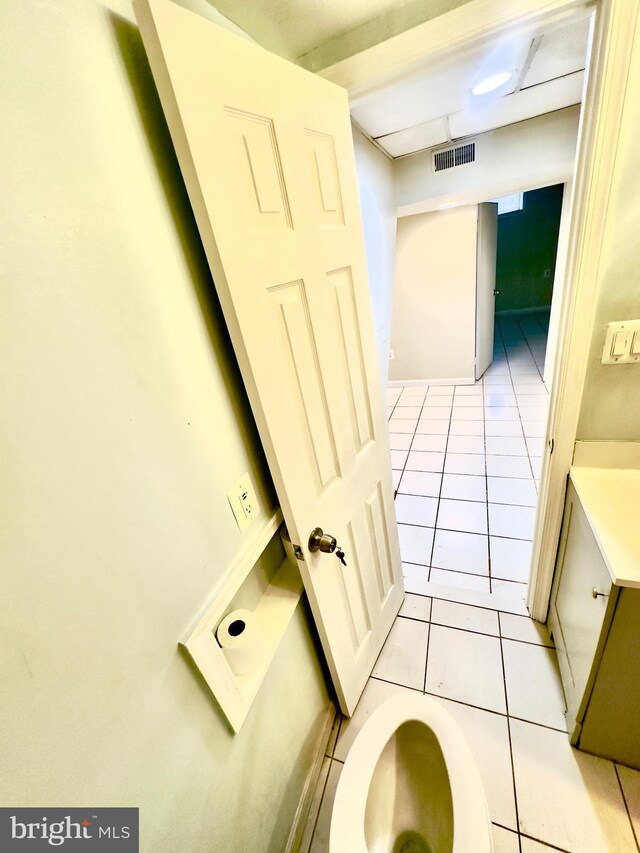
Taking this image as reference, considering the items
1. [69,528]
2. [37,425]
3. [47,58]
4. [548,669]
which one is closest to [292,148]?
[47,58]

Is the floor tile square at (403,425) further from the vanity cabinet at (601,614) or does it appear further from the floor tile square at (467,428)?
the vanity cabinet at (601,614)

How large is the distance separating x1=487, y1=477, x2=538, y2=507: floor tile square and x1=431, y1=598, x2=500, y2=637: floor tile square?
2.74 ft

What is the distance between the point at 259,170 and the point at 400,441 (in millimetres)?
2660

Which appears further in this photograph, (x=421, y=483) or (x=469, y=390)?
(x=469, y=390)

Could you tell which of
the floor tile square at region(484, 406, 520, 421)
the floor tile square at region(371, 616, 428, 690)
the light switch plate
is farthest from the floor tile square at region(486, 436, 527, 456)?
the light switch plate

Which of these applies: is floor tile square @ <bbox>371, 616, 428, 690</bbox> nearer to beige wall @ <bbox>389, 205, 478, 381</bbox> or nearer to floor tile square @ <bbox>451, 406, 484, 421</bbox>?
floor tile square @ <bbox>451, 406, 484, 421</bbox>

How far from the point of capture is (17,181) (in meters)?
0.41

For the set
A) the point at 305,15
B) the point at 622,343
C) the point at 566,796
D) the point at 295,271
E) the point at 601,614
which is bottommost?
the point at 566,796

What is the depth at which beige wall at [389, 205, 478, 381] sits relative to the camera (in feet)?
11.2

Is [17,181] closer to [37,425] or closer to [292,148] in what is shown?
[37,425]

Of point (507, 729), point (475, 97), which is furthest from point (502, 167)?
point (507, 729)

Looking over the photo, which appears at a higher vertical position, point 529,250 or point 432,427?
point 529,250

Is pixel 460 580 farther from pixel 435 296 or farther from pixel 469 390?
pixel 435 296

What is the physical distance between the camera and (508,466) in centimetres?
255
